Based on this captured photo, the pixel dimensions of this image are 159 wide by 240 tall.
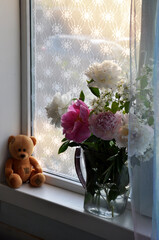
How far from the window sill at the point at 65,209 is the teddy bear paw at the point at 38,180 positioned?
2cm

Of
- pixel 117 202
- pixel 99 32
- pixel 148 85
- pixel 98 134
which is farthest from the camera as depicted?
pixel 99 32

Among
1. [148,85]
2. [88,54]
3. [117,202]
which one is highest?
[88,54]

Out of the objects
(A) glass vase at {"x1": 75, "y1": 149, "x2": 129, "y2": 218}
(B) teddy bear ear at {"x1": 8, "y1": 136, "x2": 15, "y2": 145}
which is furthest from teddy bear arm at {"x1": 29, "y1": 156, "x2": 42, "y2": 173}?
(A) glass vase at {"x1": 75, "y1": 149, "x2": 129, "y2": 218}

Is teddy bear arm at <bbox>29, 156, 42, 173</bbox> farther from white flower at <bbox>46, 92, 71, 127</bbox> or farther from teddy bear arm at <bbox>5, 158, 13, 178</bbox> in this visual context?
white flower at <bbox>46, 92, 71, 127</bbox>

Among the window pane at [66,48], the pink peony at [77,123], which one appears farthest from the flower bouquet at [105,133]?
the window pane at [66,48]

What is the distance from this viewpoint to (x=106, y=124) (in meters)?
1.07

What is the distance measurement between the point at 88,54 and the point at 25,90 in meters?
0.40

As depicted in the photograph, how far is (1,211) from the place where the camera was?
1737 mm

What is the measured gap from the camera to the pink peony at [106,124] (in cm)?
107

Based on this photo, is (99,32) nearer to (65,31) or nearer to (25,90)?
(65,31)

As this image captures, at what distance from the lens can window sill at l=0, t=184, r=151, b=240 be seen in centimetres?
129

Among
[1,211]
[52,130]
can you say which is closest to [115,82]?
[52,130]

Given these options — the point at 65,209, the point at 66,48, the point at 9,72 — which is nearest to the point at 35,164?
the point at 65,209

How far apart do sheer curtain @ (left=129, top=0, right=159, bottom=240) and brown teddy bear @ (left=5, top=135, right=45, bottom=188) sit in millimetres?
696
